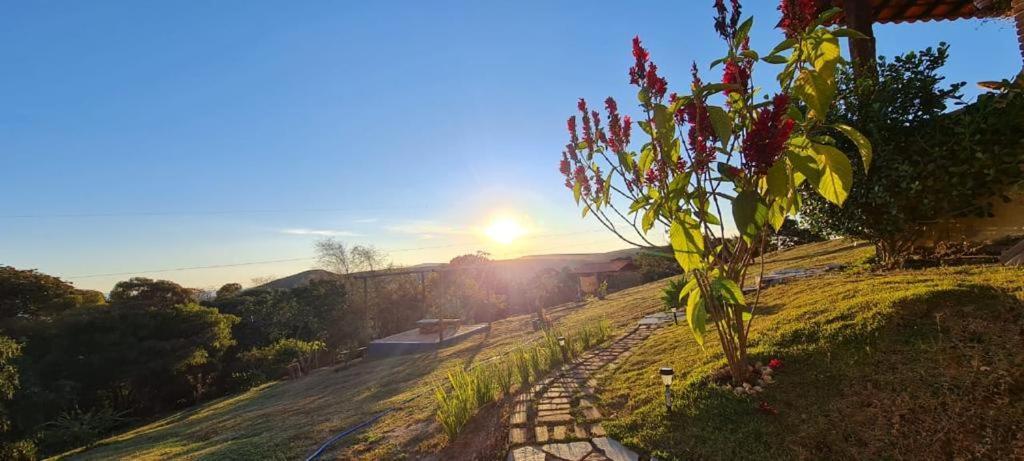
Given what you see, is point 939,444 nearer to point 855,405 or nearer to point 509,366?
point 855,405

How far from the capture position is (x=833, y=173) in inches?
75.8

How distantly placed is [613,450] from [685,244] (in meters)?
1.70

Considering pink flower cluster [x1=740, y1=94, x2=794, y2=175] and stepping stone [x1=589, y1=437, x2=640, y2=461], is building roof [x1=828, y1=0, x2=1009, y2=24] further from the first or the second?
stepping stone [x1=589, y1=437, x2=640, y2=461]

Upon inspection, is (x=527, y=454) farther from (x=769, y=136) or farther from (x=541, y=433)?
(x=769, y=136)

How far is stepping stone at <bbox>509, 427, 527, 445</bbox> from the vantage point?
3336 mm

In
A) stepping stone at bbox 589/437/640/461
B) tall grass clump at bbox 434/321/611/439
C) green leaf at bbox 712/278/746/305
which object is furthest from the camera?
tall grass clump at bbox 434/321/611/439

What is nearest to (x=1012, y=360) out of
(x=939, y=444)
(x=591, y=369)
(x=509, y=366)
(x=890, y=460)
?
(x=939, y=444)

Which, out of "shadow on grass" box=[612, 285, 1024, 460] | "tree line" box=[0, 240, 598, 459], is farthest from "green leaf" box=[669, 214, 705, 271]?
"tree line" box=[0, 240, 598, 459]

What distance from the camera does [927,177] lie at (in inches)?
179

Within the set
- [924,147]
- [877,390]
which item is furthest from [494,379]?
[924,147]

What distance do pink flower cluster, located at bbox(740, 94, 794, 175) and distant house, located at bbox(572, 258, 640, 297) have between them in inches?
939

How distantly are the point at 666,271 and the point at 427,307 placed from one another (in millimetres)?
15244

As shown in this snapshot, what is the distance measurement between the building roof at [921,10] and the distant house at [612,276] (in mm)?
19070

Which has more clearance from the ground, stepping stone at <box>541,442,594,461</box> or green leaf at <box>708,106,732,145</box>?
green leaf at <box>708,106,732,145</box>
